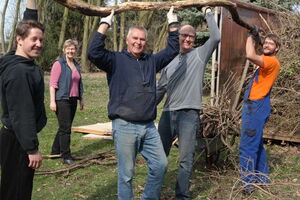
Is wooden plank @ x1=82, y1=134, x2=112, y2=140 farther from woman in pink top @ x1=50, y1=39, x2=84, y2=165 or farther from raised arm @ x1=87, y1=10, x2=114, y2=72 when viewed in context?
raised arm @ x1=87, y1=10, x2=114, y2=72

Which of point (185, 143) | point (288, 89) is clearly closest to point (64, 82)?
point (185, 143)

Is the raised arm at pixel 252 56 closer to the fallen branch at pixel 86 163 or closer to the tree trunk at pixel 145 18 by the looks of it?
the fallen branch at pixel 86 163

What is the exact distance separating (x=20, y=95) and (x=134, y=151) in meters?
1.22

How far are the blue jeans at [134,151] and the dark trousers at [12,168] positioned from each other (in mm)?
852

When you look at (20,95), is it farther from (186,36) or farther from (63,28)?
(63,28)

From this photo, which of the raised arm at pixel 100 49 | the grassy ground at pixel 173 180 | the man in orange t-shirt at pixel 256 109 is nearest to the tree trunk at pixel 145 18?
the grassy ground at pixel 173 180

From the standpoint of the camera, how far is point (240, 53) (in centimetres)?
762

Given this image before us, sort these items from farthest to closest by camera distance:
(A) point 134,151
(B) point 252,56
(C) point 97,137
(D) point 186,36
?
(C) point 97,137 → (B) point 252,56 → (D) point 186,36 → (A) point 134,151

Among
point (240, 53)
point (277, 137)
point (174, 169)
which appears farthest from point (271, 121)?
point (174, 169)

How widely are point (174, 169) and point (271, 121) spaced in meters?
2.72

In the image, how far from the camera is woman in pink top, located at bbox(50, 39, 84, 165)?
5.62 meters

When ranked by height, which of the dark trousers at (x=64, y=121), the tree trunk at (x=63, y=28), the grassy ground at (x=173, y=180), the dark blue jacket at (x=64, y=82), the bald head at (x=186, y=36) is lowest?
the grassy ground at (x=173, y=180)

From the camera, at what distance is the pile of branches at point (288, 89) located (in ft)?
21.9

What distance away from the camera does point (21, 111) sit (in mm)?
2789
